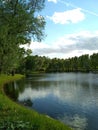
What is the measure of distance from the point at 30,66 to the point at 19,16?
121714mm

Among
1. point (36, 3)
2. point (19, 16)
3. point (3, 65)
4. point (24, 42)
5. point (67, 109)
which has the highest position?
point (36, 3)

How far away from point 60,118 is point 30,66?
13405 centimetres

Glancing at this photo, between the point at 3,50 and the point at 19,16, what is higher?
the point at 19,16

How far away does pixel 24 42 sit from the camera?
45125mm

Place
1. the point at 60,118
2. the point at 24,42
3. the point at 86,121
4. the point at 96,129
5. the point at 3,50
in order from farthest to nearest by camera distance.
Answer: the point at 24,42 → the point at 3,50 → the point at 60,118 → the point at 86,121 → the point at 96,129

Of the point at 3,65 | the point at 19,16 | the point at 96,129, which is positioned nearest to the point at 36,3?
the point at 19,16

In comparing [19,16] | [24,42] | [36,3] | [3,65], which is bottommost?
[3,65]

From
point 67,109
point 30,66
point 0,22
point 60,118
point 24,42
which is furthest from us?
point 30,66

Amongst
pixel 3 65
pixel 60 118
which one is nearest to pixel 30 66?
pixel 3 65

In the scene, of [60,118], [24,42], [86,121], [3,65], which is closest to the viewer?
[86,121]

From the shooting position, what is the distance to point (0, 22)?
A: 38000 millimetres

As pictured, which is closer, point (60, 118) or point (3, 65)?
point (60, 118)

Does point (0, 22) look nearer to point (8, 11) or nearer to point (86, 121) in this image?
point (8, 11)

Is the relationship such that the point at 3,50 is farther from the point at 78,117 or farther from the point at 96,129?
the point at 96,129
